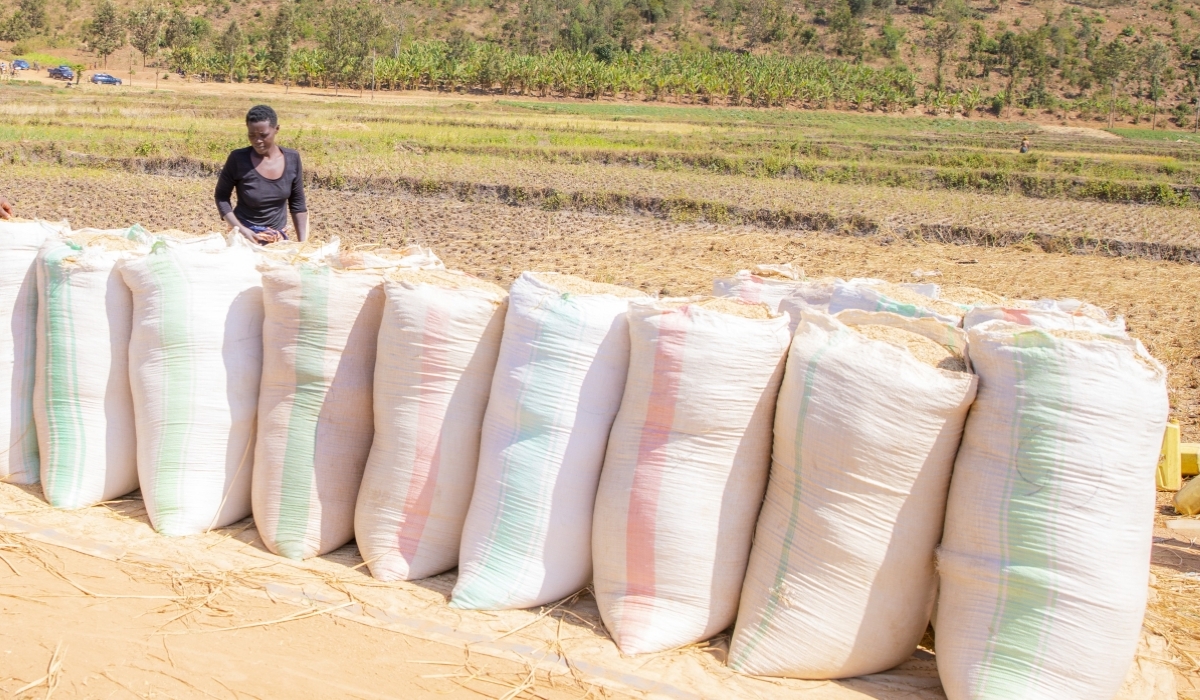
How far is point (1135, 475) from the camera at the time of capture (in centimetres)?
229

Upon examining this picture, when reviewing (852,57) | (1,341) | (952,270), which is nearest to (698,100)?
(852,57)

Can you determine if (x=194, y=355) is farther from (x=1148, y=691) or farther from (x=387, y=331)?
(x=1148, y=691)

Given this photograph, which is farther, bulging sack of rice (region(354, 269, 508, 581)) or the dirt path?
bulging sack of rice (region(354, 269, 508, 581))

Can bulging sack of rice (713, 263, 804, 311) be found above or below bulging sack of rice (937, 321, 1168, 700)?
above

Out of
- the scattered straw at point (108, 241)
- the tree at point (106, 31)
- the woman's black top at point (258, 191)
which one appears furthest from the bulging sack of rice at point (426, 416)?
the tree at point (106, 31)

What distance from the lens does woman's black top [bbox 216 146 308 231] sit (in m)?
4.39

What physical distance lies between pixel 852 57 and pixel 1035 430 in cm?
6807

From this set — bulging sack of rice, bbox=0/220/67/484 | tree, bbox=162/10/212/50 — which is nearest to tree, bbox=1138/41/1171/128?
tree, bbox=162/10/212/50

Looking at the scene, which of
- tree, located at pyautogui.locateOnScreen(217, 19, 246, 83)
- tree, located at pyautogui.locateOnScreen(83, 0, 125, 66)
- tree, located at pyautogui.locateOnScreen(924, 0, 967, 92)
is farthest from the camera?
tree, located at pyautogui.locateOnScreen(924, 0, 967, 92)

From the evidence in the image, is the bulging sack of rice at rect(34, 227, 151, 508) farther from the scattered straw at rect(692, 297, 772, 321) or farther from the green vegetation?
the green vegetation

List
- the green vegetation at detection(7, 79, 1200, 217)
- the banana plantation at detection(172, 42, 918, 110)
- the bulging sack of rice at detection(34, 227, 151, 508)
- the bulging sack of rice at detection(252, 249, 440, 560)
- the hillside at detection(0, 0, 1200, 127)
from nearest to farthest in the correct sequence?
the bulging sack of rice at detection(252, 249, 440, 560) → the bulging sack of rice at detection(34, 227, 151, 508) → the green vegetation at detection(7, 79, 1200, 217) → the banana plantation at detection(172, 42, 918, 110) → the hillside at detection(0, 0, 1200, 127)

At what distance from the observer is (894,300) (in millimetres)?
3047

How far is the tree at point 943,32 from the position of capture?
6169 centimetres

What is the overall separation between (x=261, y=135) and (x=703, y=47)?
67395 millimetres
